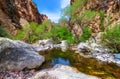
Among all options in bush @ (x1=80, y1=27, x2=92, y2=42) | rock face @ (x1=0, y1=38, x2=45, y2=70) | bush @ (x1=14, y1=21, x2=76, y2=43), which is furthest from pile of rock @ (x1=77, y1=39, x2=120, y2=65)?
bush @ (x1=14, y1=21, x2=76, y2=43)

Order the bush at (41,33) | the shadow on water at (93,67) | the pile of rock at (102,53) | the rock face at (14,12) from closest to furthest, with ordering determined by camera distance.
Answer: the shadow on water at (93,67), the pile of rock at (102,53), the bush at (41,33), the rock face at (14,12)

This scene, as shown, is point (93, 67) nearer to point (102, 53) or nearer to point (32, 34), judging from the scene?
point (102, 53)

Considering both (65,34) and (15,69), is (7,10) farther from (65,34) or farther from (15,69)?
(15,69)

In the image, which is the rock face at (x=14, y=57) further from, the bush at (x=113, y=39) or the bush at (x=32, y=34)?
the bush at (x=32, y=34)

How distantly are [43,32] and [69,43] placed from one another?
996 inches

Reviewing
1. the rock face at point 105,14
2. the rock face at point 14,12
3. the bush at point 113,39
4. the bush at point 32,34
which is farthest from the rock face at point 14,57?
the rock face at point 14,12

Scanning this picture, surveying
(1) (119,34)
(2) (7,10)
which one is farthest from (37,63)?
(2) (7,10)

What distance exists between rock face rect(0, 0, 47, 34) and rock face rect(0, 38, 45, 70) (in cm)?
6215

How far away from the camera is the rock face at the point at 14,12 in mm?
81831

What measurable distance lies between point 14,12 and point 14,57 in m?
82.2

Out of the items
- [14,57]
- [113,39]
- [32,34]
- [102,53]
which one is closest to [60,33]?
[32,34]

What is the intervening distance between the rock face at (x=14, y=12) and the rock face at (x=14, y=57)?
2447 inches

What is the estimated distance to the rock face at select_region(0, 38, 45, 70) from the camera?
16.3 metres

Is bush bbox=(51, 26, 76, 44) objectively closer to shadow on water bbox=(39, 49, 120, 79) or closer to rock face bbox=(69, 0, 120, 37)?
rock face bbox=(69, 0, 120, 37)
